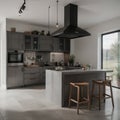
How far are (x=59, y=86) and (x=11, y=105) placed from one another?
4.55 feet

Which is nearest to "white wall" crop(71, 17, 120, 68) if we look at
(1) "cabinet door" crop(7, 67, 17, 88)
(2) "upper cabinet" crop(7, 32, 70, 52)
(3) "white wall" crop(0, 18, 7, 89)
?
(2) "upper cabinet" crop(7, 32, 70, 52)

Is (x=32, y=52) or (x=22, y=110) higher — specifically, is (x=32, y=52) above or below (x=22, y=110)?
above

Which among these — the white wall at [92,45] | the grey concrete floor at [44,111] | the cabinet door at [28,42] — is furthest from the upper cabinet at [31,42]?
the grey concrete floor at [44,111]

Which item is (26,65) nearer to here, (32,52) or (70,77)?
(32,52)

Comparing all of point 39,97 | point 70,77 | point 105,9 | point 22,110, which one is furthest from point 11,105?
point 105,9

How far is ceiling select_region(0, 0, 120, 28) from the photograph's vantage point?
4488mm

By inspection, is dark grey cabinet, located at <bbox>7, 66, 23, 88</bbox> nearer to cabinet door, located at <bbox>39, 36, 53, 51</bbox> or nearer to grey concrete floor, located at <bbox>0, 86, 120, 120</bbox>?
cabinet door, located at <bbox>39, 36, 53, 51</bbox>

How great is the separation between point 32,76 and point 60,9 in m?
3.24

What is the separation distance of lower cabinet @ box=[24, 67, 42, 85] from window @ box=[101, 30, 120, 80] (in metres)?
3.00

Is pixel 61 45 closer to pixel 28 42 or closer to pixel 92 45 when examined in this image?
pixel 92 45

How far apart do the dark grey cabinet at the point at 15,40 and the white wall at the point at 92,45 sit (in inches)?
119

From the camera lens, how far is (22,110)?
147 inches

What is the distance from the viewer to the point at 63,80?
13.2ft

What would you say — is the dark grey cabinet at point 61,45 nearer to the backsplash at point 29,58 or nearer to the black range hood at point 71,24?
the backsplash at point 29,58
